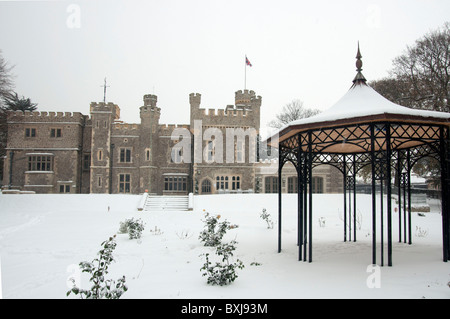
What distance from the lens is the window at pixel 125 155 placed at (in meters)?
31.3

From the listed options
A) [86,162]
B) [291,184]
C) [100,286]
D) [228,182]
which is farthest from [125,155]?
[100,286]

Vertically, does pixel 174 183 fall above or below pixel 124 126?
below

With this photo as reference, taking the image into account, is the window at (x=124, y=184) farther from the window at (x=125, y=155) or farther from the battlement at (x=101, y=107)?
the battlement at (x=101, y=107)

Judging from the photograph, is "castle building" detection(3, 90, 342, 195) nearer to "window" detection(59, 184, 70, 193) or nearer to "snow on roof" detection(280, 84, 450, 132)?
"window" detection(59, 184, 70, 193)

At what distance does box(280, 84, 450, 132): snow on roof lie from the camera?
7387mm

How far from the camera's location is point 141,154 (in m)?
30.8

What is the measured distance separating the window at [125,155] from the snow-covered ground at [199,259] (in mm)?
11881

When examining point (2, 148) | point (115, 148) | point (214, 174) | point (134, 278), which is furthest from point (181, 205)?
point (2, 148)

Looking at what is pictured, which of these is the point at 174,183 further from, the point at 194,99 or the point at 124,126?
the point at 194,99

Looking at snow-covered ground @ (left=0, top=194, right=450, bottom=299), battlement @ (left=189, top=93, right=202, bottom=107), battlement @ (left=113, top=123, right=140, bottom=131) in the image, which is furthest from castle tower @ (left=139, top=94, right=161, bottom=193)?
snow-covered ground @ (left=0, top=194, right=450, bottom=299)

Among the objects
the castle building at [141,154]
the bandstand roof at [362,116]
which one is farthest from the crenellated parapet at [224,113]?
the bandstand roof at [362,116]

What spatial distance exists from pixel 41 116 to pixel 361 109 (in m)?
30.9

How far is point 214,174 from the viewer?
29938 millimetres

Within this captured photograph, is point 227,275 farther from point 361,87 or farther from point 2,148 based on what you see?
point 2,148
